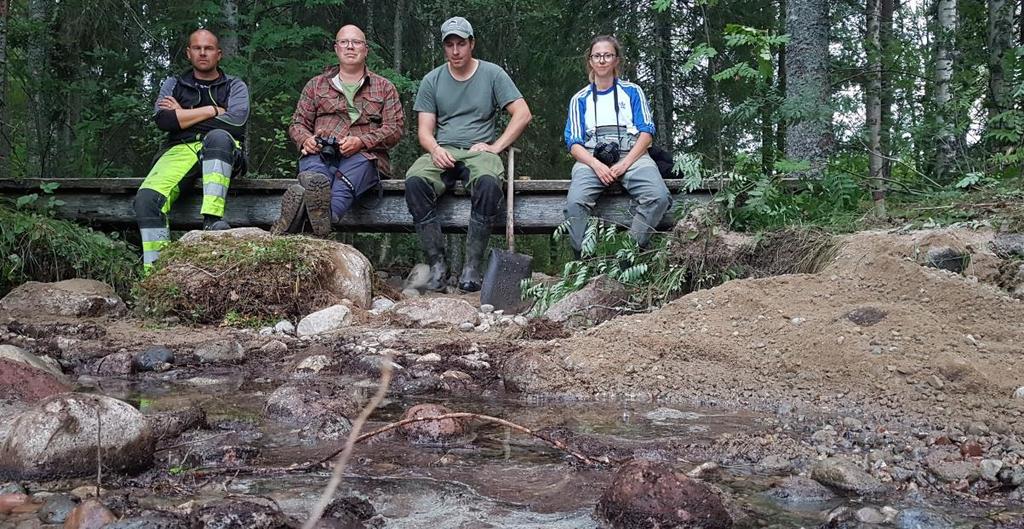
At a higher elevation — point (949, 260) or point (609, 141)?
point (609, 141)

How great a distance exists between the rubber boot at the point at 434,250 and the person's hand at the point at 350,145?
2.66ft

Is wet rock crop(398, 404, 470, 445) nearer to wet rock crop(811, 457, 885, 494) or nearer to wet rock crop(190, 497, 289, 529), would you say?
wet rock crop(190, 497, 289, 529)

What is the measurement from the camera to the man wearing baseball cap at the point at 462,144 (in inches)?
275

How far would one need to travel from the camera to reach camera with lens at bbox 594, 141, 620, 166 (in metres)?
6.72

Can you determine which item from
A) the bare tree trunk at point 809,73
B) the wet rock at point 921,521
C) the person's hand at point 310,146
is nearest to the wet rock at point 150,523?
the wet rock at point 921,521

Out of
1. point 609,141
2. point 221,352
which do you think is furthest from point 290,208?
point 609,141

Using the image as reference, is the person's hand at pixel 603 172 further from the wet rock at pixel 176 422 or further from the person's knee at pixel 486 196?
the wet rock at pixel 176 422

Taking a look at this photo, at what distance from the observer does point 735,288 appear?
4707 millimetres

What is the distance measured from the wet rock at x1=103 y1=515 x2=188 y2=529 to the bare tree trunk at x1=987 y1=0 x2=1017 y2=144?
746 centimetres

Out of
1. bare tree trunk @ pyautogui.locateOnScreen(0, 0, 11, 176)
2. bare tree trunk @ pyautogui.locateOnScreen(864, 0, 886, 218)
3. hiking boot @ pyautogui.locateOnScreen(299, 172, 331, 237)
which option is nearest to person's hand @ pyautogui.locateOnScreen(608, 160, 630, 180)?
bare tree trunk @ pyautogui.locateOnScreen(864, 0, 886, 218)

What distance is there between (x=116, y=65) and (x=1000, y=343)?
11.0m

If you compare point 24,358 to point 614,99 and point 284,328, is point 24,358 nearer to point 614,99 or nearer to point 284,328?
point 284,328

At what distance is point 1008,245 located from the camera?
4.71 metres

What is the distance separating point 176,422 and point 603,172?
13.7 feet
